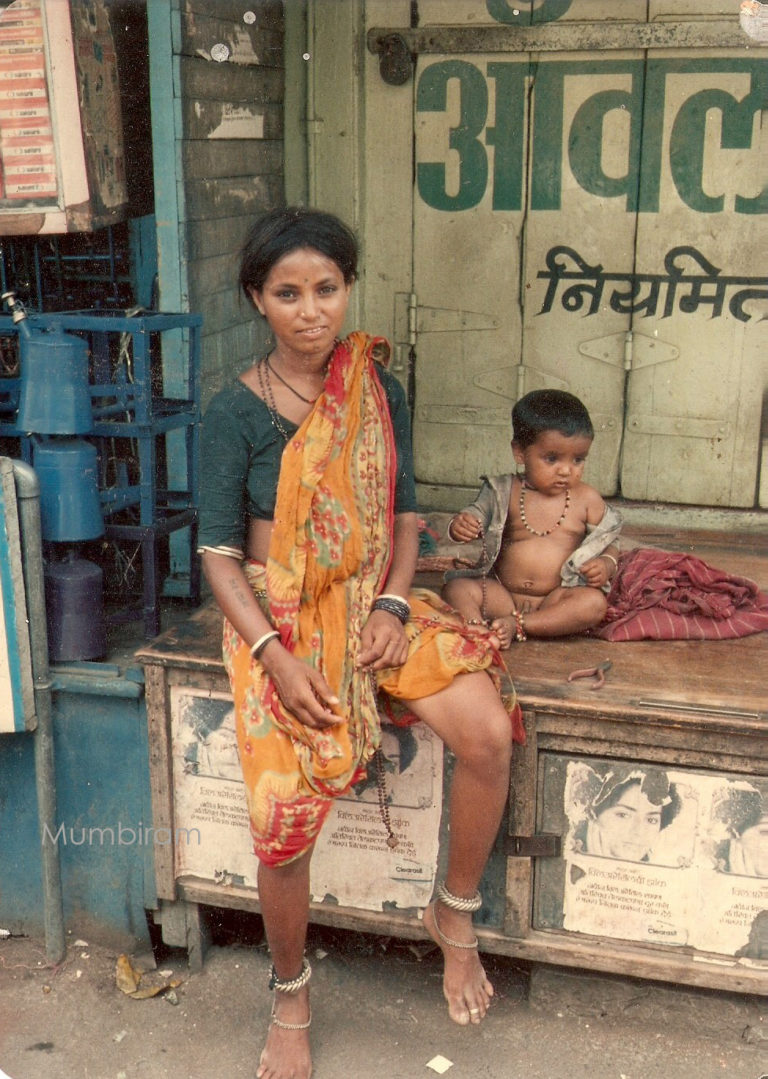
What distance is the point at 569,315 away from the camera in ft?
12.5

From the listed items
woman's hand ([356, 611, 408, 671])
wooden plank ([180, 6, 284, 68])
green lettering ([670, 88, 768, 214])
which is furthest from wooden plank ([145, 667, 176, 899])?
green lettering ([670, 88, 768, 214])

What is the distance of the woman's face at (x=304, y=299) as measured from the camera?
7.82ft

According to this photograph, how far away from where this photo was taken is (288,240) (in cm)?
238

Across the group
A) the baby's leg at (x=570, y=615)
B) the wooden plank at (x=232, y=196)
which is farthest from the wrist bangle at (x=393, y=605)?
the wooden plank at (x=232, y=196)

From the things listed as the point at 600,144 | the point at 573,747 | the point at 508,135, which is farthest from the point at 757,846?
the point at 508,135

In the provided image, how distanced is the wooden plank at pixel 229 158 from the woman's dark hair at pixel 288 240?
93 cm

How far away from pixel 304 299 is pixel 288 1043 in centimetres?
160

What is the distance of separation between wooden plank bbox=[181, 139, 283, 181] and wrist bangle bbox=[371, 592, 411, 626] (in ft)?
4.65

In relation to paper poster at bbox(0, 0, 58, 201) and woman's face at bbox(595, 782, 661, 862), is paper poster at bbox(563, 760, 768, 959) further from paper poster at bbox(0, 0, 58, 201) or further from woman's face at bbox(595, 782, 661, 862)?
paper poster at bbox(0, 0, 58, 201)


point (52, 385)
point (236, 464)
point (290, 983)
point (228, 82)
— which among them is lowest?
point (290, 983)

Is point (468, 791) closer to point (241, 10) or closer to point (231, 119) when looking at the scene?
point (231, 119)

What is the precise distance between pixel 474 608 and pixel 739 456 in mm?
1364

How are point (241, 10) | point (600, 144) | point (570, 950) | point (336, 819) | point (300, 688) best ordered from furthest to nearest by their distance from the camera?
1. point (600, 144)
2. point (241, 10)
3. point (336, 819)
4. point (570, 950)
5. point (300, 688)

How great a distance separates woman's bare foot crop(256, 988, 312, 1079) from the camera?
255cm
